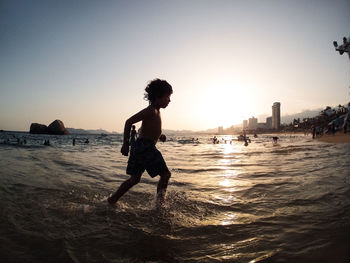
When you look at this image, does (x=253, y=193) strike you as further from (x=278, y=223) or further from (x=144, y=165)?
(x=144, y=165)

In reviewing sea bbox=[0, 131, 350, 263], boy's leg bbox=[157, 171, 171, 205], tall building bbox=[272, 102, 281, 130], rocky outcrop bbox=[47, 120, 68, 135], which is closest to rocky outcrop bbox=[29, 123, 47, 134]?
rocky outcrop bbox=[47, 120, 68, 135]

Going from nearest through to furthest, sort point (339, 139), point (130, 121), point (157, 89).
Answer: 1. point (130, 121)
2. point (157, 89)
3. point (339, 139)

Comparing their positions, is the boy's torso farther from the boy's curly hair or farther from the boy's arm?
the boy's curly hair

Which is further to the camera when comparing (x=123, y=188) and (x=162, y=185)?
(x=162, y=185)

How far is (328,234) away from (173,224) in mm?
1629

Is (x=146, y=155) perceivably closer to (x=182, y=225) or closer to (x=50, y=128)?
(x=182, y=225)

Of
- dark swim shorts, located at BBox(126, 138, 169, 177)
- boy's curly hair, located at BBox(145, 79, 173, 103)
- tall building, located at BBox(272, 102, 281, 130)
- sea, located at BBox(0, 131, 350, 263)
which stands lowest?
sea, located at BBox(0, 131, 350, 263)

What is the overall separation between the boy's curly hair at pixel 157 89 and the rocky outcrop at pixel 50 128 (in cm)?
7966

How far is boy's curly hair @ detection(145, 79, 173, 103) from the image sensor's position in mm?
3609

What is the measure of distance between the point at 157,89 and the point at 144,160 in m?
1.29

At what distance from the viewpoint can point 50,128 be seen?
240ft

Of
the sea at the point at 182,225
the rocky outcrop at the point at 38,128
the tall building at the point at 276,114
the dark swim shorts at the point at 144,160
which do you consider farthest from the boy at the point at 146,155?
the tall building at the point at 276,114

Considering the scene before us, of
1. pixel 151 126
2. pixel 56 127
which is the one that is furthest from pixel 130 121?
pixel 56 127

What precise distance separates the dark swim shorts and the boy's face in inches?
28.2
